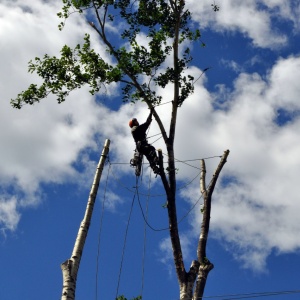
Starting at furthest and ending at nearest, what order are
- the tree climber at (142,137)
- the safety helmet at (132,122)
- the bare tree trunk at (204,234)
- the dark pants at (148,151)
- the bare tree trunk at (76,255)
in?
1. the safety helmet at (132,122)
2. the tree climber at (142,137)
3. the dark pants at (148,151)
4. the bare tree trunk at (204,234)
5. the bare tree trunk at (76,255)

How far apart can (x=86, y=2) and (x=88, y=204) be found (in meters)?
5.62

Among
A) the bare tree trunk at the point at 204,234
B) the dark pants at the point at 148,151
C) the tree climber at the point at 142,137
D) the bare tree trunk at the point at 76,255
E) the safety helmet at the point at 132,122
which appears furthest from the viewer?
the safety helmet at the point at 132,122

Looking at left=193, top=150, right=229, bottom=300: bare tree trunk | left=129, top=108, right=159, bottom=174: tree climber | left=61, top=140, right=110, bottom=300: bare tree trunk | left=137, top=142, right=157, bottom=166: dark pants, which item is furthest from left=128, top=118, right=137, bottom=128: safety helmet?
left=193, top=150, right=229, bottom=300: bare tree trunk

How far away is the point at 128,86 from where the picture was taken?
15891mm

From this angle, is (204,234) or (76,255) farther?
(204,234)

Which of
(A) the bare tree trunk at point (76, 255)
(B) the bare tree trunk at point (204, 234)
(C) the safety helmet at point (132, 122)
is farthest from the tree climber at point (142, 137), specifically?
(B) the bare tree trunk at point (204, 234)

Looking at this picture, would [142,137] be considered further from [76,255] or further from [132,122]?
[76,255]

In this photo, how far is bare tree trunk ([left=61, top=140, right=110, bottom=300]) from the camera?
13195 millimetres

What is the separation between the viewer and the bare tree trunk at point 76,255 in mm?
13195

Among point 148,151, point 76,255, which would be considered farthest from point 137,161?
point 76,255

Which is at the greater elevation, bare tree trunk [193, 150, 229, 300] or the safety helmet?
the safety helmet

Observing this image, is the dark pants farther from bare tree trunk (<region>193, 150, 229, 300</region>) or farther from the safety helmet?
bare tree trunk (<region>193, 150, 229, 300</region>)

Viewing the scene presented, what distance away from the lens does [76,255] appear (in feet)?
45.1

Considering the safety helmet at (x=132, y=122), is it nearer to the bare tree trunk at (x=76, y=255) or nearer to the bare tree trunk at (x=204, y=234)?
the bare tree trunk at (x=76, y=255)
